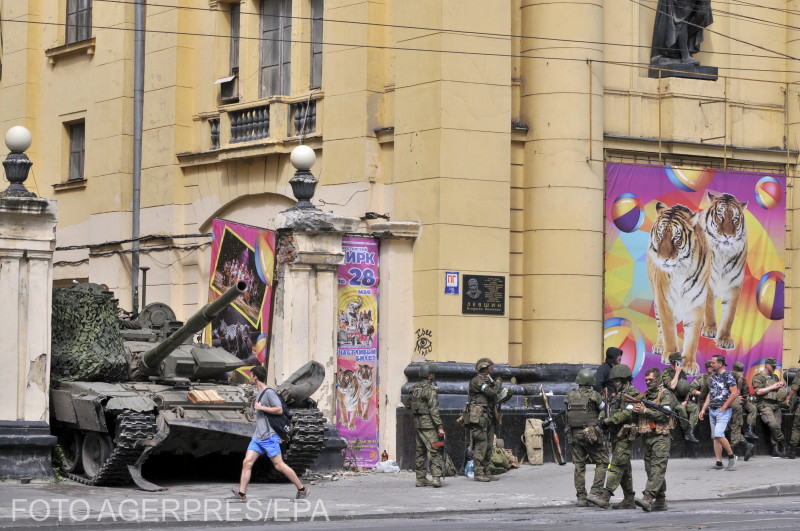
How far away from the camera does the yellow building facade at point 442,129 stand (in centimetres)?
2253

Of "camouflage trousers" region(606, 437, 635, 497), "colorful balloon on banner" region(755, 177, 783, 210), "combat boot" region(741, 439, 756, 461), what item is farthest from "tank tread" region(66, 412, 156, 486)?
"colorful balloon on banner" region(755, 177, 783, 210)

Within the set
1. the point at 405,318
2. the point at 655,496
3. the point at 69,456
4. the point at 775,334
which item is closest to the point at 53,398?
the point at 69,456

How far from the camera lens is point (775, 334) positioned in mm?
25172

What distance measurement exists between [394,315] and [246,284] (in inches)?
85.7

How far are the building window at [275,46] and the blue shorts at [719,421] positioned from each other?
→ 8.50 m

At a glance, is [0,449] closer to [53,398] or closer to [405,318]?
[53,398]

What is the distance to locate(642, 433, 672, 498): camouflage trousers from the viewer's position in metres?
17.0

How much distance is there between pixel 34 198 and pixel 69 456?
3.56 meters

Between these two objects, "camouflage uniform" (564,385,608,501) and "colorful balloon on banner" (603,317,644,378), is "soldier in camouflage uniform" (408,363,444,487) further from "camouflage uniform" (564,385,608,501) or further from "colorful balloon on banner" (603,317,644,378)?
"colorful balloon on banner" (603,317,644,378)

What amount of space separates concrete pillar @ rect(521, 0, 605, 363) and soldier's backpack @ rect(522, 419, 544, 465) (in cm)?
109

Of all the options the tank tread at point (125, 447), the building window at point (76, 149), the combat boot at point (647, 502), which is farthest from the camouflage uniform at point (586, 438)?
the building window at point (76, 149)

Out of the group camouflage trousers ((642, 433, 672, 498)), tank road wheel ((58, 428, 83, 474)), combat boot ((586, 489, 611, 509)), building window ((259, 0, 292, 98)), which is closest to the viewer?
camouflage trousers ((642, 433, 672, 498))

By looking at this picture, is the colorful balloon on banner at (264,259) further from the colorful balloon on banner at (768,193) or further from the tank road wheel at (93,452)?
the colorful balloon on banner at (768,193)

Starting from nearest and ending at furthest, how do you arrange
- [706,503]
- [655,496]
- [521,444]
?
[655,496] < [706,503] < [521,444]
